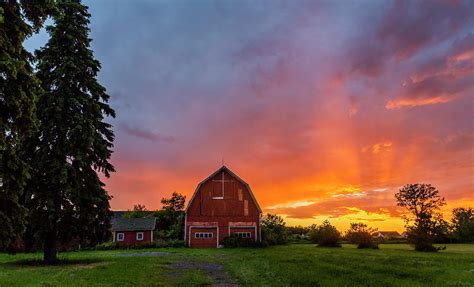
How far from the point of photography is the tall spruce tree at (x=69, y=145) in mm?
22000

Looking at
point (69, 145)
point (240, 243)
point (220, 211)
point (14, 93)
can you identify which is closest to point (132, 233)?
point (220, 211)

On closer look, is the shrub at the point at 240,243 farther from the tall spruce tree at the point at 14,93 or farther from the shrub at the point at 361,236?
the tall spruce tree at the point at 14,93

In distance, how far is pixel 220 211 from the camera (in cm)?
4712

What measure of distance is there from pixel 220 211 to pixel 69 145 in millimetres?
27023

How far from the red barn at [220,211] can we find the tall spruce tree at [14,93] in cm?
3533

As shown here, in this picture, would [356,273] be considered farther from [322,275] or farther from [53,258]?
[53,258]

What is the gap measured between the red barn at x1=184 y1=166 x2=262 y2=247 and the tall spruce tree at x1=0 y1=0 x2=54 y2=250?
1391 inches

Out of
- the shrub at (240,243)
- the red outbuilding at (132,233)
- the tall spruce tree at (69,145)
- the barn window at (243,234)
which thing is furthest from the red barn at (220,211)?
the tall spruce tree at (69,145)

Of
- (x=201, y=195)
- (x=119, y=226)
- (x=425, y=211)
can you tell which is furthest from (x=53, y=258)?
(x=425, y=211)

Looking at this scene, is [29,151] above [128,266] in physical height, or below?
above

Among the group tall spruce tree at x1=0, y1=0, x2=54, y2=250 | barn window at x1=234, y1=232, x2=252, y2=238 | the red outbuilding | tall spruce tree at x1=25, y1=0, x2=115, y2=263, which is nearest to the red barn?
barn window at x1=234, y1=232, x2=252, y2=238

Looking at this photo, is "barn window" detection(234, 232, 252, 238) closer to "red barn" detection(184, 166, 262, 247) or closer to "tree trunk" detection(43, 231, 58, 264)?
"red barn" detection(184, 166, 262, 247)

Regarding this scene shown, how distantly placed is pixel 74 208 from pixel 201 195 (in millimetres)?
25688

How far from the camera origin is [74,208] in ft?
73.9
